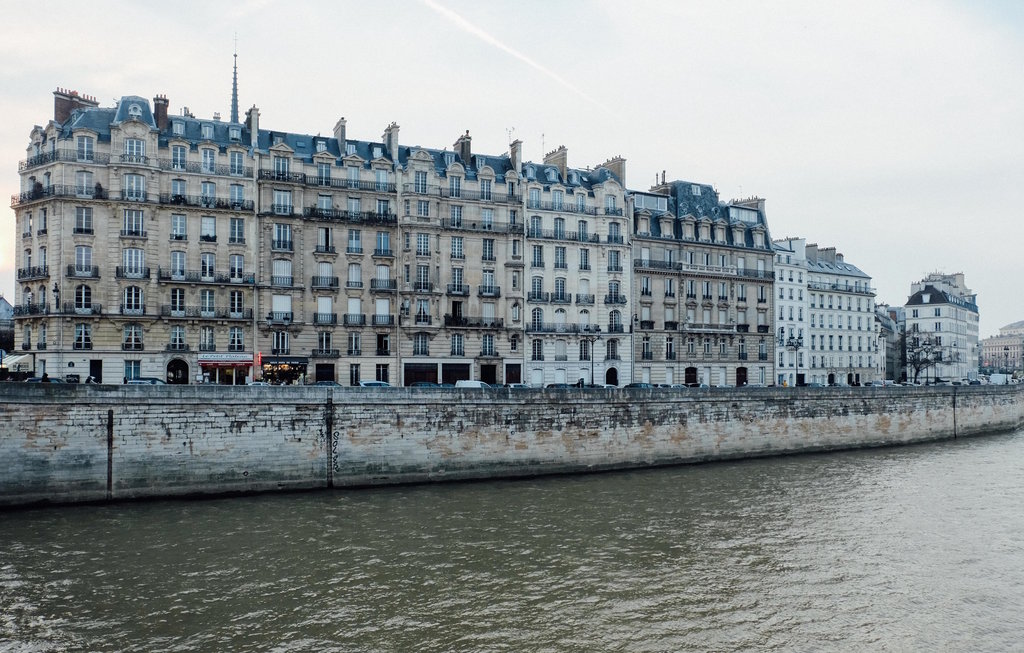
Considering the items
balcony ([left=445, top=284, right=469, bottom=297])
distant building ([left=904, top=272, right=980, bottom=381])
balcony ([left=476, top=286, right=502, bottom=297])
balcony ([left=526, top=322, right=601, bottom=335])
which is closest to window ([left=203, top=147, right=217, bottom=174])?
balcony ([left=445, top=284, right=469, bottom=297])

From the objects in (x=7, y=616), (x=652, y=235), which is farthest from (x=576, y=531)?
(x=652, y=235)

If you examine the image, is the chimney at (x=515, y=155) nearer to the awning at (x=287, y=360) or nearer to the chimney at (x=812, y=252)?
the awning at (x=287, y=360)

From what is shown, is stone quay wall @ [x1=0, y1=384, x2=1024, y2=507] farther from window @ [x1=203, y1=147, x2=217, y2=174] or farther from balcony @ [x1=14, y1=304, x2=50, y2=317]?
window @ [x1=203, y1=147, x2=217, y2=174]

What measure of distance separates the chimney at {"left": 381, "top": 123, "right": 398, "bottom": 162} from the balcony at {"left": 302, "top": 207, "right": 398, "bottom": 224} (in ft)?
12.8

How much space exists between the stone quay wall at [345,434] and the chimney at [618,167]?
70.5 ft

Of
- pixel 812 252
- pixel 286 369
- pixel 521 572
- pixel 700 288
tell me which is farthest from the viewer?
pixel 812 252

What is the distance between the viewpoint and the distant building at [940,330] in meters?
94.3

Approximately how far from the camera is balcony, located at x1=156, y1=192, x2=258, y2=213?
141 feet

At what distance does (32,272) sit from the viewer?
4200 centimetres

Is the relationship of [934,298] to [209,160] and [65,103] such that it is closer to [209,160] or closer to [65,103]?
[209,160]

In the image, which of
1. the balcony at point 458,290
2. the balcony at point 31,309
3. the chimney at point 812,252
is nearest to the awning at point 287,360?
the balcony at point 458,290

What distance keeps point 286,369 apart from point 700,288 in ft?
102

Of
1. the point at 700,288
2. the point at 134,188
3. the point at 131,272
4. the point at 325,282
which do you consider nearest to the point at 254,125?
the point at 134,188

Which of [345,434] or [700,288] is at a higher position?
[700,288]
